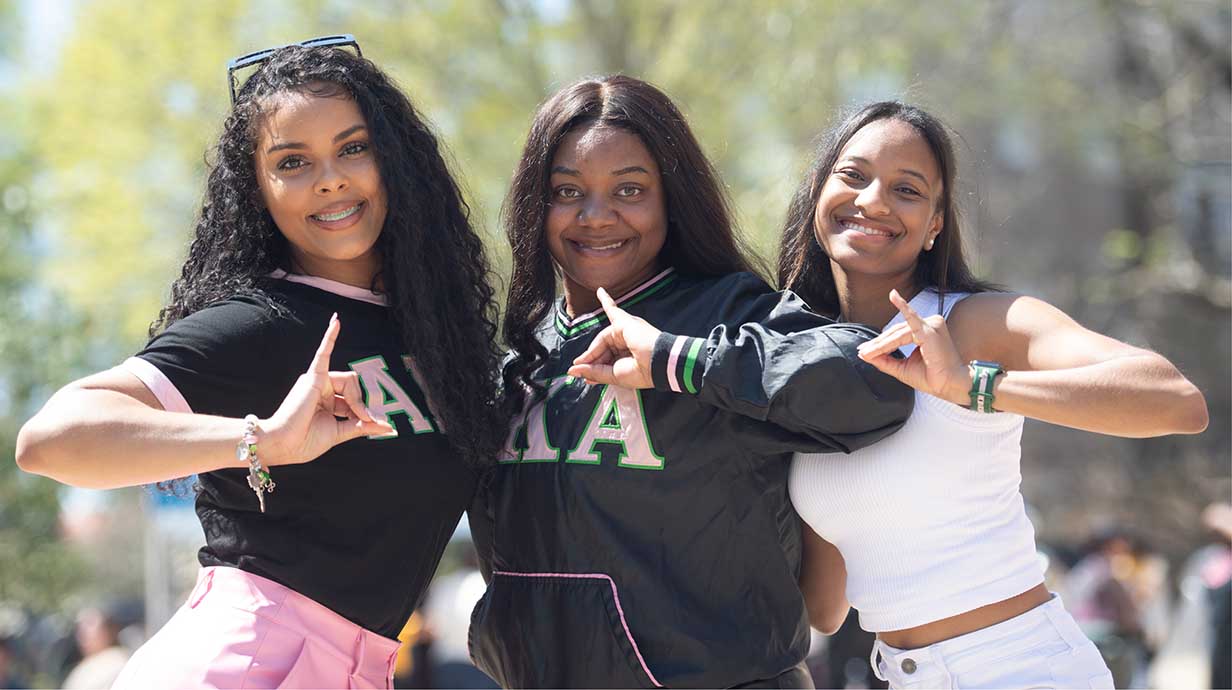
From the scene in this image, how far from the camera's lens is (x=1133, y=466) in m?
16.6

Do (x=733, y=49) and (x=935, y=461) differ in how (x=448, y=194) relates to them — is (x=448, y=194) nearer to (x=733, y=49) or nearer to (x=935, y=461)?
(x=935, y=461)

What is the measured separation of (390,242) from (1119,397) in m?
1.59

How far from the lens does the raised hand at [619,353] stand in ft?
8.79

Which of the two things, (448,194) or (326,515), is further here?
(448,194)

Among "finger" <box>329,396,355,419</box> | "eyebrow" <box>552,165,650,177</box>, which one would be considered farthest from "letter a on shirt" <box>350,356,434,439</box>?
"eyebrow" <box>552,165,650,177</box>

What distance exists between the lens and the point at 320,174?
2.75 m

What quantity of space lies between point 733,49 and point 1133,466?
29.4 feet

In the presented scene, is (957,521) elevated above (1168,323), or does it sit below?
above

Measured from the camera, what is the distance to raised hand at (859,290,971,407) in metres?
2.51

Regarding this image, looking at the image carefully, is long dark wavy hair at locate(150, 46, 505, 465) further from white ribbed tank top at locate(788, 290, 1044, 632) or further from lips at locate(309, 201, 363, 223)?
white ribbed tank top at locate(788, 290, 1044, 632)

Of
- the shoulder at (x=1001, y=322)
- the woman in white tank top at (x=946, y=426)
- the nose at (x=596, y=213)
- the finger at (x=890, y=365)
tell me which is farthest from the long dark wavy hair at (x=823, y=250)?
the nose at (x=596, y=213)

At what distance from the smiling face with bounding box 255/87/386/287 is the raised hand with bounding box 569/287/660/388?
55 cm

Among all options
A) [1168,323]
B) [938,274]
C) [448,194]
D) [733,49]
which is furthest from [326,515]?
[1168,323]

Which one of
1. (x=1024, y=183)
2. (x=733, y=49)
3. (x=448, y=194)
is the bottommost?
(x=1024, y=183)
